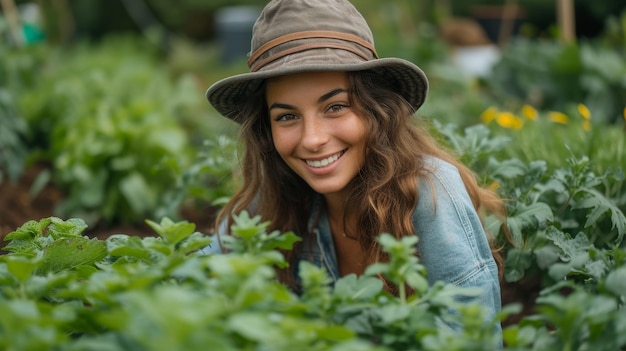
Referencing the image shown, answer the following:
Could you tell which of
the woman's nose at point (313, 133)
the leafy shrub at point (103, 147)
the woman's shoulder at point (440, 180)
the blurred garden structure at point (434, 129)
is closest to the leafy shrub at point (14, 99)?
the blurred garden structure at point (434, 129)

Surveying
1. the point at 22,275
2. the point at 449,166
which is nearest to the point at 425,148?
the point at 449,166

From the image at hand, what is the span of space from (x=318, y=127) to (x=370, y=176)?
248 millimetres

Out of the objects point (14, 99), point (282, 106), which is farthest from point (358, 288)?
point (14, 99)

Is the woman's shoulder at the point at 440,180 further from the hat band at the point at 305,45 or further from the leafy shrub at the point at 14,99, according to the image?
the leafy shrub at the point at 14,99

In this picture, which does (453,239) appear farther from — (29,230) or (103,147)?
(103,147)

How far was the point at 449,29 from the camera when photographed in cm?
883

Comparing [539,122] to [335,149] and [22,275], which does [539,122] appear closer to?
[335,149]

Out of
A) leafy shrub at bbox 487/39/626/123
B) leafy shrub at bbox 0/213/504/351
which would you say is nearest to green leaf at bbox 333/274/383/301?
leafy shrub at bbox 0/213/504/351

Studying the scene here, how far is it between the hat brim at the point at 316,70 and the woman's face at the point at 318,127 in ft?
0.24

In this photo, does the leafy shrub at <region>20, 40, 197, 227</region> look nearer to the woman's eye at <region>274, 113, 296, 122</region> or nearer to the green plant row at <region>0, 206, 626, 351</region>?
the woman's eye at <region>274, 113, 296, 122</region>

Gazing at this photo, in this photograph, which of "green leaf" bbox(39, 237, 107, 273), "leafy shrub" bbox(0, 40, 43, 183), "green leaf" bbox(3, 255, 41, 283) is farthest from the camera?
"leafy shrub" bbox(0, 40, 43, 183)

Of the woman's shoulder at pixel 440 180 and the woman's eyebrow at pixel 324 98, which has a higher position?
the woman's eyebrow at pixel 324 98

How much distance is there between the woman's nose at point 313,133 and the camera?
2.28 m

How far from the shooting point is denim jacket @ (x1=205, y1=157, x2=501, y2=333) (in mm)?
2211
